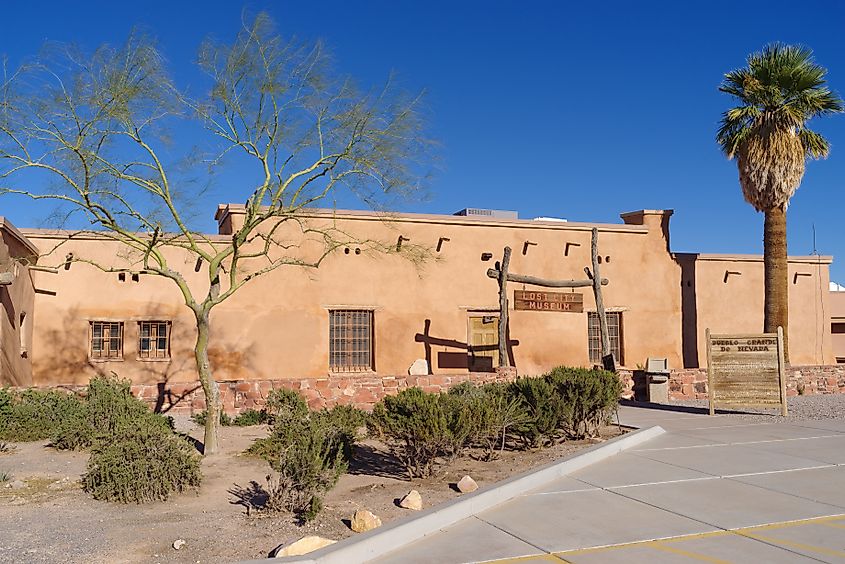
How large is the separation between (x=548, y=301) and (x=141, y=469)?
15806 millimetres

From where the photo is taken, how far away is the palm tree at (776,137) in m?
22.9

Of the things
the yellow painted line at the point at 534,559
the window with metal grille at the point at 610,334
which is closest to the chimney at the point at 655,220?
the window with metal grille at the point at 610,334

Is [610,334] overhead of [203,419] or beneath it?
overhead

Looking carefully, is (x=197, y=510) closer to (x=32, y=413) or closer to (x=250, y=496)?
(x=250, y=496)

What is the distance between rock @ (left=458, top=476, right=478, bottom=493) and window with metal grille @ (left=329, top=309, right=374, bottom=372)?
12.7 meters

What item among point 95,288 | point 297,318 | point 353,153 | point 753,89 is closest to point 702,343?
point 753,89

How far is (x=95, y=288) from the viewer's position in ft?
64.5

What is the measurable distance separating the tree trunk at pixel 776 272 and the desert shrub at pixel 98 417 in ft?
59.0

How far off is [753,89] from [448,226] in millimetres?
10179

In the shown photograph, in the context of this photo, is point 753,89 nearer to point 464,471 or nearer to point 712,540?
point 464,471

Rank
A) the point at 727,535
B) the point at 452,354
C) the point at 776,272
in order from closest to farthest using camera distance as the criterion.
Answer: the point at 727,535
the point at 452,354
the point at 776,272

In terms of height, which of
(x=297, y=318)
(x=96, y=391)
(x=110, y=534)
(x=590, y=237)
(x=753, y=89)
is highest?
(x=753, y=89)

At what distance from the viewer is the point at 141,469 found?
9.02m

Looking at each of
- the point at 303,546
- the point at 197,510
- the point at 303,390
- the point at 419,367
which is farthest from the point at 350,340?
the point at 303,546
